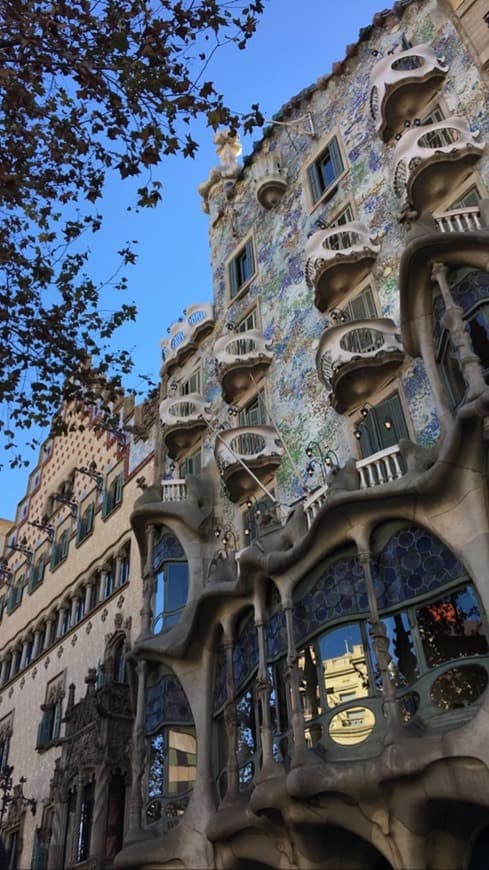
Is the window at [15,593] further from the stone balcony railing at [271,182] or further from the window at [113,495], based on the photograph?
the stone balcony railing at [271,182]

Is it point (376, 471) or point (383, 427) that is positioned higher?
point (383, 427)

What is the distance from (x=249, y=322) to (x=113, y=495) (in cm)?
757

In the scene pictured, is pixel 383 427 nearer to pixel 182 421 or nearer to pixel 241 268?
pixel 182 421

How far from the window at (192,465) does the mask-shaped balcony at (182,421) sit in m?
0.31

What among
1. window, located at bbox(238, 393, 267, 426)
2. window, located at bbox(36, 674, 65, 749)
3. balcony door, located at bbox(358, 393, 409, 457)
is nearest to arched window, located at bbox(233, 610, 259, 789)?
balcony door, located at bbox(358, 393, 409, 457)

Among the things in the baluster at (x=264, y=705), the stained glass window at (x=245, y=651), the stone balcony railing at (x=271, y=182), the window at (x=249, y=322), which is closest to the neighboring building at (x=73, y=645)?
the window at (x=249, y=322)

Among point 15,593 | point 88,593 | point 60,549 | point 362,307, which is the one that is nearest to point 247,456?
point 362,307

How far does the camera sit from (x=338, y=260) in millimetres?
15555

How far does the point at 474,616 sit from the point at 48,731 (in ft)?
52.7

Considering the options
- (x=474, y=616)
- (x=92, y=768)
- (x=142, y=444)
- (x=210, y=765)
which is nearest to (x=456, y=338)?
(x=474, y=616)

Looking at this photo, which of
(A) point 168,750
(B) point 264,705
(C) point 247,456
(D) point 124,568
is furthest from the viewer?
(D) point 124,568

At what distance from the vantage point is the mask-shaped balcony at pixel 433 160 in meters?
13.7

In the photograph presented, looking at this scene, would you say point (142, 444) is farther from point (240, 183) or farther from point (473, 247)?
point (473, 247)

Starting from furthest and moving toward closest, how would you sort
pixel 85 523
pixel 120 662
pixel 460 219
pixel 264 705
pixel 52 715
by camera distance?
pixel 85 523 < pixel 52 715 < pixel 120 662 < pixel 460 219 < pixel 264 705
